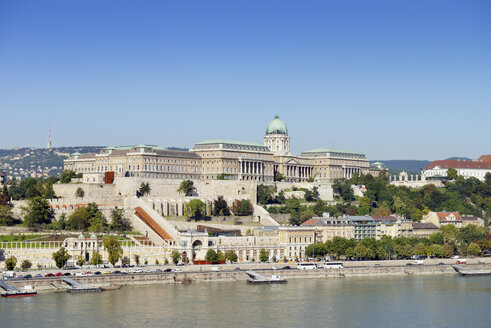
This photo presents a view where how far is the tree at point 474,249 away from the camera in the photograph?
107 meters

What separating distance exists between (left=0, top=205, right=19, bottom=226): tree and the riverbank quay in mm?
21086

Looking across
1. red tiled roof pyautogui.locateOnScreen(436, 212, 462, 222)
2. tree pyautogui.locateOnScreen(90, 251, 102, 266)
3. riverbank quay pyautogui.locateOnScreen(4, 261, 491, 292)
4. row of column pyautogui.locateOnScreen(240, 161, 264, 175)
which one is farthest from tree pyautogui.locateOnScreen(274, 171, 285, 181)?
tree pyautogui.locateOnScreen(90, 251, 102, 266)

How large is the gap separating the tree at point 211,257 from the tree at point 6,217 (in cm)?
2087

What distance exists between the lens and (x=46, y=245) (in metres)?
86.6

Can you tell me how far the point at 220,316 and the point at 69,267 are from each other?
2425cm

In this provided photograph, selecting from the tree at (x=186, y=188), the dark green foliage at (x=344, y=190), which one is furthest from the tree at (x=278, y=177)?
the tree at (x=186, y=188)

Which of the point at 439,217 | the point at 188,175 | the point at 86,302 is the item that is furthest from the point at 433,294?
the point at 188,175

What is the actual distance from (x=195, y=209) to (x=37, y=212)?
1872 centimetres

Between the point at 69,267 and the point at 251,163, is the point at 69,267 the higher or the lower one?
the lower one

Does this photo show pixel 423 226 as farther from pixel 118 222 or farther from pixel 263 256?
pixel 118 222

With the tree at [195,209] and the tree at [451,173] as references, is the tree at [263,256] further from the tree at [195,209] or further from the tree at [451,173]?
the tree at [451,173]

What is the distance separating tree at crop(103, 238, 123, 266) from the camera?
83250mm

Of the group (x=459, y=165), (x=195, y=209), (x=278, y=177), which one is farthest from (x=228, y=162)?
(x=459, y=165)

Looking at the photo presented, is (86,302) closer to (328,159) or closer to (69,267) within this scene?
(69,267)
